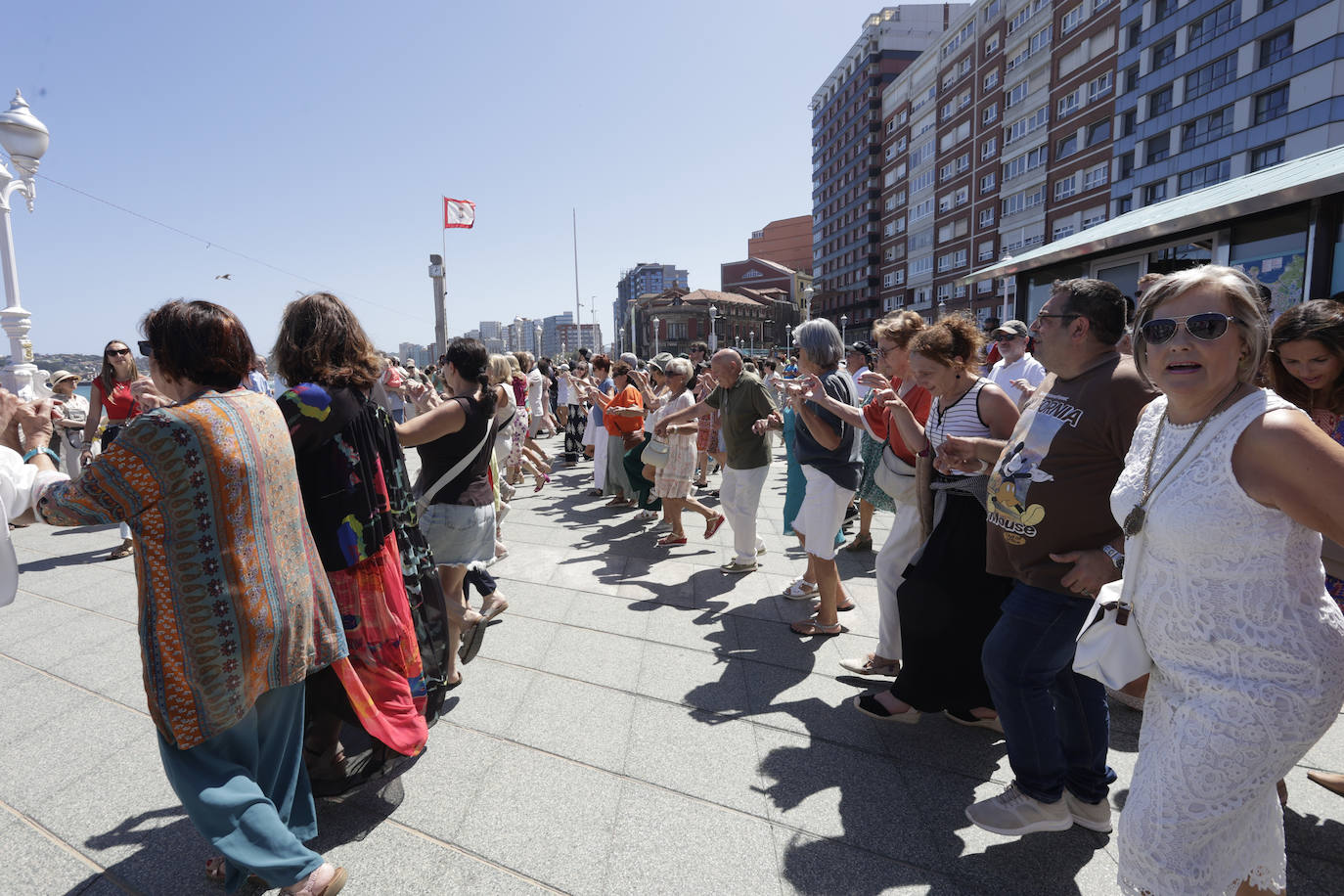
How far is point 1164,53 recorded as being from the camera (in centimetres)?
3212

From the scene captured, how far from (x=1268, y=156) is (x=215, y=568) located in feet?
125

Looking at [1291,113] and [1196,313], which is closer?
[1196,313]

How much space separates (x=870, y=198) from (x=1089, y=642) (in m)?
78.0

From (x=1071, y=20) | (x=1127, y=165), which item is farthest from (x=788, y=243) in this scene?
(x=1127, y=165)

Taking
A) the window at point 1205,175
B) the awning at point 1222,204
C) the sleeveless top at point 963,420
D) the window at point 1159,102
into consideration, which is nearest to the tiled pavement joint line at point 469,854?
the sleeveless top at point 963,420

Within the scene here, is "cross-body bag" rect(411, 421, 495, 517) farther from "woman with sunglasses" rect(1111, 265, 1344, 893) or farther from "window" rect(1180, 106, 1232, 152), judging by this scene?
"window" rect(1180, 106, 1232, 152)

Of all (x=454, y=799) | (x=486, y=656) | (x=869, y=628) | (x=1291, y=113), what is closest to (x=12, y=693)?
(x=486, y=656)

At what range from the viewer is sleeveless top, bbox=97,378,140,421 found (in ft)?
18.3

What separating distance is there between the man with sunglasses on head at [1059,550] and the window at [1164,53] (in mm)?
40569

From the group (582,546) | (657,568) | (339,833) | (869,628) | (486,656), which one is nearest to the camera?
(339,833)

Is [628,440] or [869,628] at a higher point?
[628,440]

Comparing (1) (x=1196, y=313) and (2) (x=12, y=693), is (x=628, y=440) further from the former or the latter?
(1) (x=1196, y=313)

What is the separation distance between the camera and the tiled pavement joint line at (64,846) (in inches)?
83.1

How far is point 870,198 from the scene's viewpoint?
2832 inches
